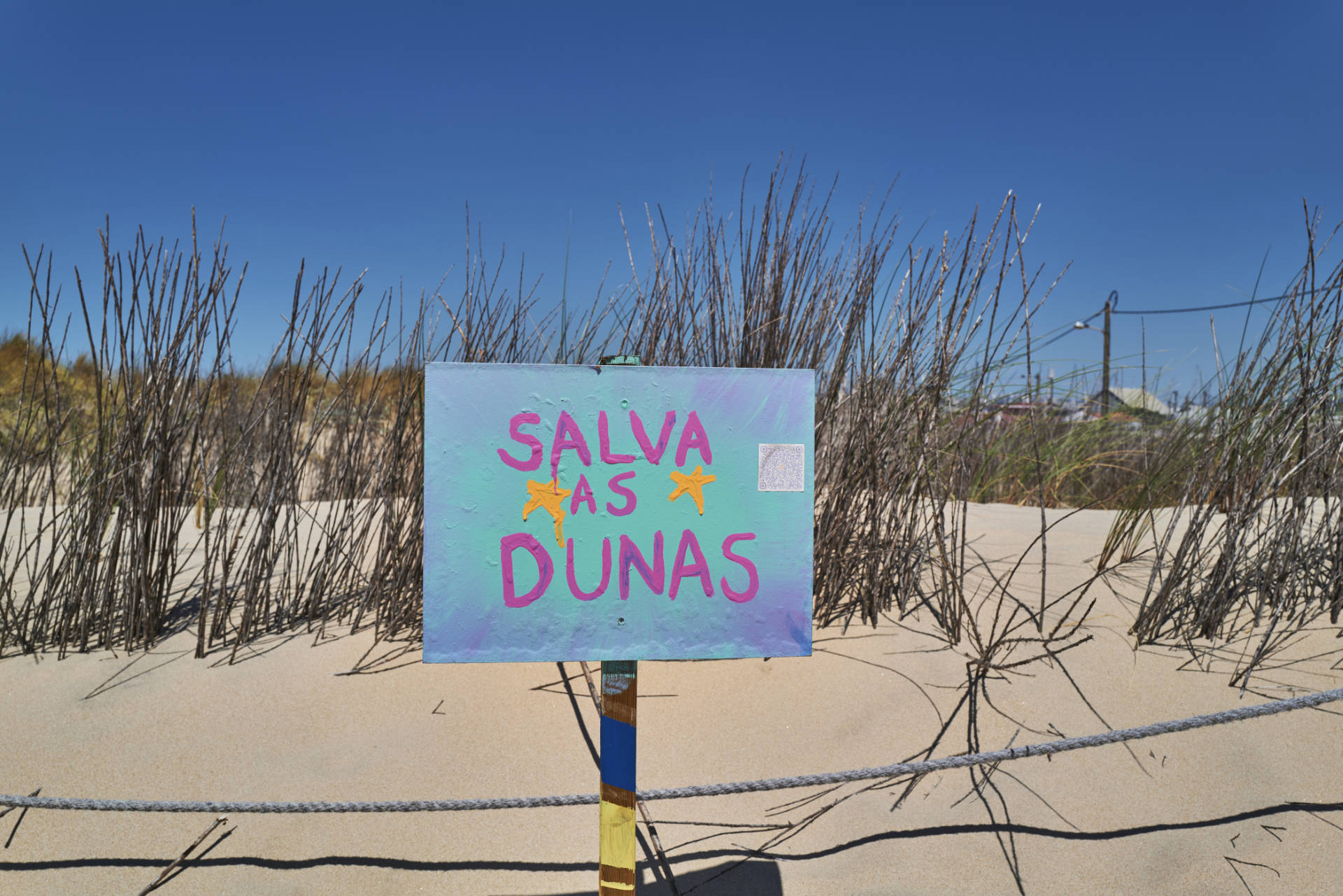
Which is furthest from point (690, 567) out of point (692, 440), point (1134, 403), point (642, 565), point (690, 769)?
point (1134, 403)

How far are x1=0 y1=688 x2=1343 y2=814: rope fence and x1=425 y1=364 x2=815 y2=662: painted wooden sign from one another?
0.34 metres

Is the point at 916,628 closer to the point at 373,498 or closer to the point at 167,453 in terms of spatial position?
the point at 373,498

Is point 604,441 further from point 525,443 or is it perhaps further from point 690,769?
point 690,769

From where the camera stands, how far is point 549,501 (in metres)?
0.93

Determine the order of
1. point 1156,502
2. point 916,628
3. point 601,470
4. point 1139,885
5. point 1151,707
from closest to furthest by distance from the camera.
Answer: point 601,470 < point 1139,885 < point 1151,707 < point 916,628 < point 1156,502

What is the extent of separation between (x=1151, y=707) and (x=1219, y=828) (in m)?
0.33

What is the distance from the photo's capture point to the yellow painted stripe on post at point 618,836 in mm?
957

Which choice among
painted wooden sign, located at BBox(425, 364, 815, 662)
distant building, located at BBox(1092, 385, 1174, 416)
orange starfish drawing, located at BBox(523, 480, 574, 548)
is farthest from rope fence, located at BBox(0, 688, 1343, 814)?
distant building, located at BBox(1092, 385, 1174, 416)

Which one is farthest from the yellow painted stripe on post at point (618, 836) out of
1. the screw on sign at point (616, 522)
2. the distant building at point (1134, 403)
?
the distant building at point (1134, 403)

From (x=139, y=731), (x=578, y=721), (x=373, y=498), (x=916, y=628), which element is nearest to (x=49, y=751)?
(x=139, y=731)

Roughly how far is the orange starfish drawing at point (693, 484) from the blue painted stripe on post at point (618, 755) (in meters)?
0.30

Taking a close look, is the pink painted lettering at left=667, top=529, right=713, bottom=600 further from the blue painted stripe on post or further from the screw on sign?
the blue painted stripe on post

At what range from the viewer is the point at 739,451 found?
0.96 m

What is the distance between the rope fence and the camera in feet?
3.69
